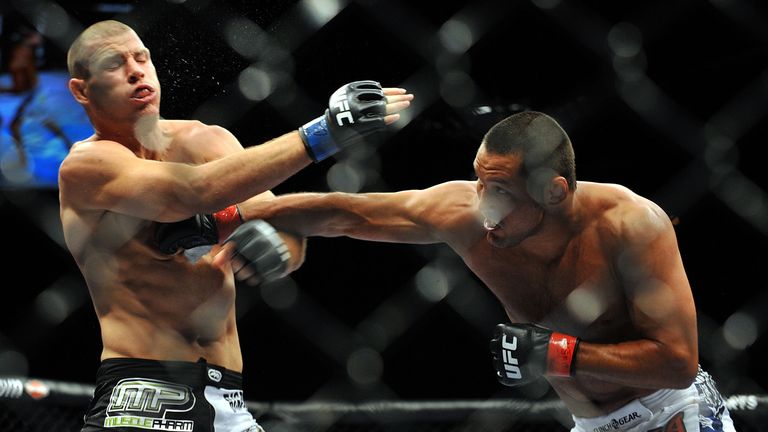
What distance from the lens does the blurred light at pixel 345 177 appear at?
4.37m

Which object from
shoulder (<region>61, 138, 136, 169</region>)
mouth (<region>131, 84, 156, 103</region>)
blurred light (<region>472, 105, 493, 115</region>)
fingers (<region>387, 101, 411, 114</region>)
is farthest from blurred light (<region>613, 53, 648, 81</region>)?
shoulder (<region>61, 138, 136, 169</region>)

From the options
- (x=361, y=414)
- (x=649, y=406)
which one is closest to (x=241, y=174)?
(x=649, y=406)

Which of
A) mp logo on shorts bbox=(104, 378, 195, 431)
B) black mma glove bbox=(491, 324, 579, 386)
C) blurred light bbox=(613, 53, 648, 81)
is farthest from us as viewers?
blurred light bbox=(613, 53, 648, 81)

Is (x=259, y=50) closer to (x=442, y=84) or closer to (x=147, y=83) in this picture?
(x=442, y=84)

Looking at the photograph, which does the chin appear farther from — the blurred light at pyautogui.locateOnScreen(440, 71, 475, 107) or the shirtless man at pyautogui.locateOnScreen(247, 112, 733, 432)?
the blurred light at pyautogui.locateOnScreen(440, 71, 475, 107)

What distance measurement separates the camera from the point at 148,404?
6.15 ft

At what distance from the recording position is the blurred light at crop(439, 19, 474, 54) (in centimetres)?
391

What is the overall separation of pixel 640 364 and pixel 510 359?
0.27 meters

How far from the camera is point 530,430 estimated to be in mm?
3498

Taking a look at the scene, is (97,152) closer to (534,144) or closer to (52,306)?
(534,144)

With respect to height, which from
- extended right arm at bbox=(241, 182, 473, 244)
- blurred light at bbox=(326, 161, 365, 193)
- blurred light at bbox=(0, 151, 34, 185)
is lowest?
blurred light at bbox=(0, 151, 34, 185)

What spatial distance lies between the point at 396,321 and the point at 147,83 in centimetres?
290

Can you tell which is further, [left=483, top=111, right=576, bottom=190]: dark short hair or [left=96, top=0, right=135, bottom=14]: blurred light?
[left=96, top=0, right=135, bottom=14]: blurred light

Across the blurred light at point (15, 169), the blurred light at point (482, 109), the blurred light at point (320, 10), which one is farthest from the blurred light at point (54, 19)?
the blurred light at point (482, 109)
